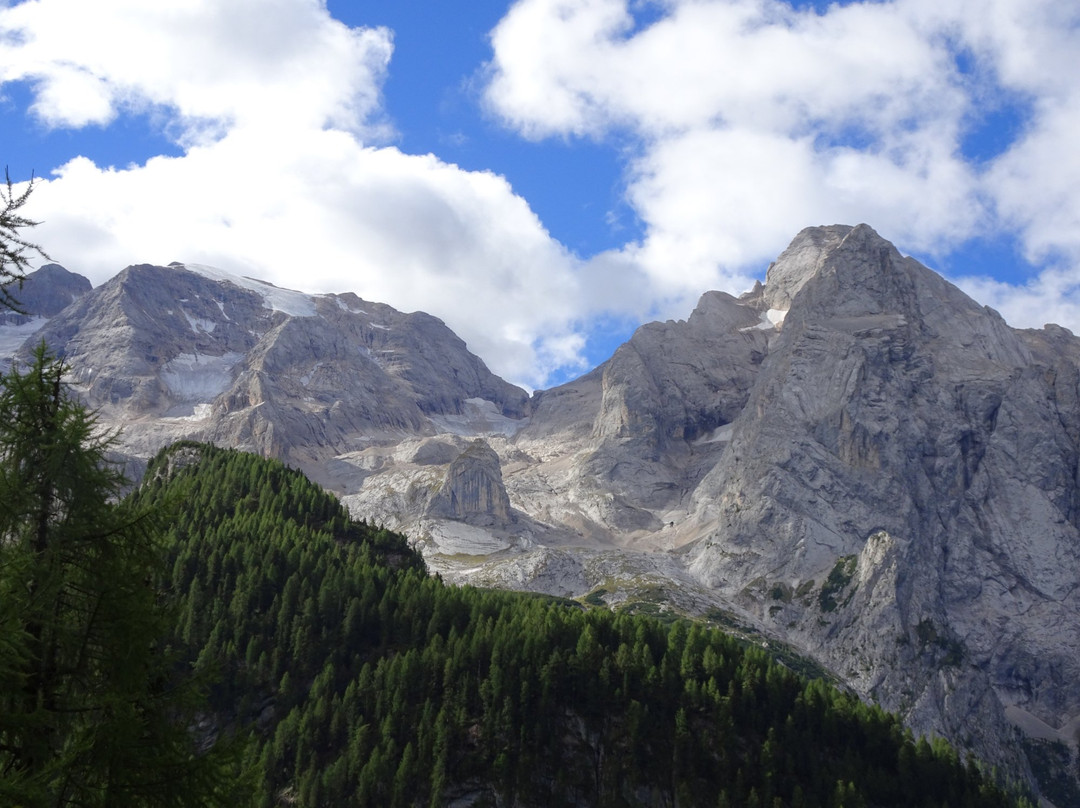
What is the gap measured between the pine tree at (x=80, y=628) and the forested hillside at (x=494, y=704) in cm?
7908

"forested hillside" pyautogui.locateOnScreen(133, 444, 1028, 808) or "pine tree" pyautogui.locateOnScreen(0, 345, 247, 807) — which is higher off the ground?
"pine tree" pyautogui.locateOnScreen(0, 345, 247, 807)

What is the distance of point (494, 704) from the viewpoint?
4323 inches

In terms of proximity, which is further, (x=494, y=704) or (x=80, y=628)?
(x=494, y=704)

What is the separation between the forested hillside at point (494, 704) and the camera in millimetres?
103188

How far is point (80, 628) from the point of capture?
66.4 feet

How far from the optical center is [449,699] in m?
110

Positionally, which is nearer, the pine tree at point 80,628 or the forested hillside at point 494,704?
the pine tree at point 80,628

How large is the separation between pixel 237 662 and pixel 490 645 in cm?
2921

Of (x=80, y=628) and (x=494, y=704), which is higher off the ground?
(x=80, y=628)

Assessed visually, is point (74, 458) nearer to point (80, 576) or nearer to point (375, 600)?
point (80, 576)

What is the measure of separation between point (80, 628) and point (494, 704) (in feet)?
309

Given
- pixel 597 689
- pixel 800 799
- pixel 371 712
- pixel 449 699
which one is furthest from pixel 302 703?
pixel 800 799

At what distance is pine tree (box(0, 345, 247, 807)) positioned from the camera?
18.8m

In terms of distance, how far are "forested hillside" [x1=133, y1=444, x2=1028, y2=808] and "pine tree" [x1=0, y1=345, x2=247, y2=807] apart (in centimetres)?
7908
